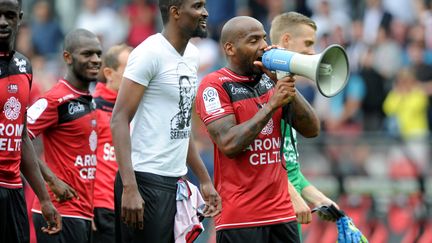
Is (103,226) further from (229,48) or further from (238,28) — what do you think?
(238,28)

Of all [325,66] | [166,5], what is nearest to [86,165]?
[166,5]

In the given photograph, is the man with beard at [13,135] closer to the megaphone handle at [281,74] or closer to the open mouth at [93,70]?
the open mouth at [93,70]

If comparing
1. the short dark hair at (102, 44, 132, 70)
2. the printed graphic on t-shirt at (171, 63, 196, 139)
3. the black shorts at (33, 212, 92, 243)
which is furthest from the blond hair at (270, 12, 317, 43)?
the black shorts at (33, 212, 92, 243)

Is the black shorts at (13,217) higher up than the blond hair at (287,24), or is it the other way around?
the blond hair at (287,24)

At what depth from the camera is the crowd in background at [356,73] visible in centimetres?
1523

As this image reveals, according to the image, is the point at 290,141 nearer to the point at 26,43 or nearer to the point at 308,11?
the point at 308,11

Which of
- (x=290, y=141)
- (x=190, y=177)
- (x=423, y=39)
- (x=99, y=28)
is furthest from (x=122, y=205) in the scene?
(x=99, y=28)

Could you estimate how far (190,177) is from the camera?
47.2ft

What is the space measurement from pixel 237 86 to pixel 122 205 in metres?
1.25

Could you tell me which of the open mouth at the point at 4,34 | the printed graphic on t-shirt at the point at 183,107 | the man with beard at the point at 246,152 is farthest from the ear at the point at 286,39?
the open mouth at the point at 4,34

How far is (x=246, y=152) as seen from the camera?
8227 mm

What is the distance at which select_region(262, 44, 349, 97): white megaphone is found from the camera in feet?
25.0

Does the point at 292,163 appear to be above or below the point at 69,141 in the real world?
below

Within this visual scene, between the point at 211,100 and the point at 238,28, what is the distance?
587 mm
